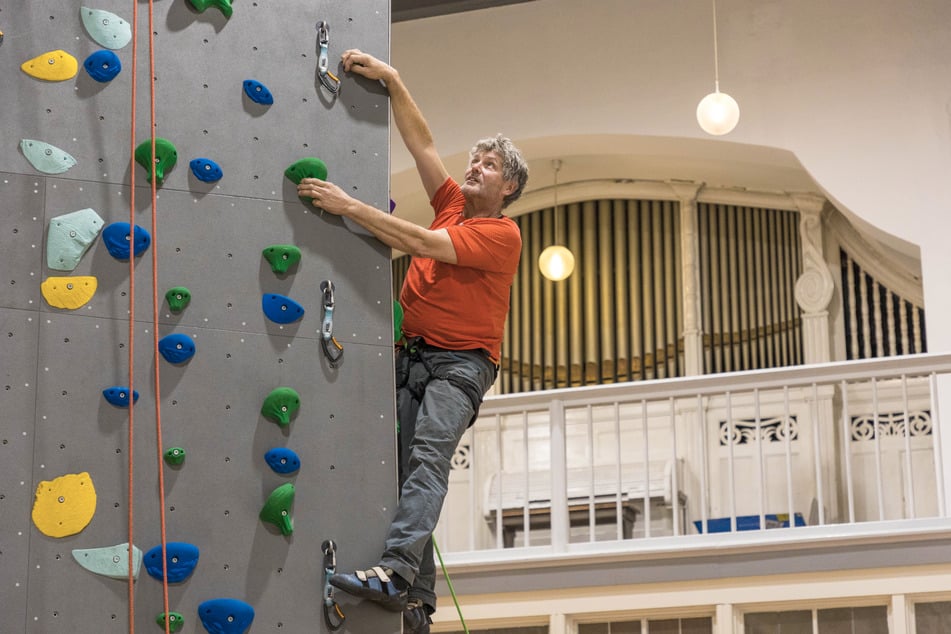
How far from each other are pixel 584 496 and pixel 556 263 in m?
1.87

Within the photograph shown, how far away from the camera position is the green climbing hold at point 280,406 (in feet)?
14.7

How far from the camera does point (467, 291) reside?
16.2ft

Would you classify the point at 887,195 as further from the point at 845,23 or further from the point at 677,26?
the point at 677,26

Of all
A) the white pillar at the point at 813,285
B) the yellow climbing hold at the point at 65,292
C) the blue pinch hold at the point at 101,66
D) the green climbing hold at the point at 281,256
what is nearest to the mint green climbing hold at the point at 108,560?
the yellow climbing hold at the point at 65,292

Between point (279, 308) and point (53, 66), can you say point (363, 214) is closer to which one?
point (279, 308)

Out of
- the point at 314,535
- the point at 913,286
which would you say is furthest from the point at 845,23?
the point at 314,535

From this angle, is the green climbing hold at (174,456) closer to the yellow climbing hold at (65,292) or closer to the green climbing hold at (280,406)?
the green climbing hold at (280,406)

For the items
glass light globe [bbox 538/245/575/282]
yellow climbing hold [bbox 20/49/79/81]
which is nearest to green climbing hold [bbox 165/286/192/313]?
yellow climbing hold [bbox 20/49/79/81]

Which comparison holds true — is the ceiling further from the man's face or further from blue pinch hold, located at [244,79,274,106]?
blue pinch hold, located at [244,79,274,106]

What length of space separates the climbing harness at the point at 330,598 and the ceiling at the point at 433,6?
6968mm

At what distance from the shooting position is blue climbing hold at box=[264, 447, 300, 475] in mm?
4441

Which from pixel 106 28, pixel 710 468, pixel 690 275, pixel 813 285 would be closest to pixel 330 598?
pixel 106 28

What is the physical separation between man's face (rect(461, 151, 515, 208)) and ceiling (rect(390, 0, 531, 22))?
587 cm

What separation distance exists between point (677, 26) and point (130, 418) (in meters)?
6.88
